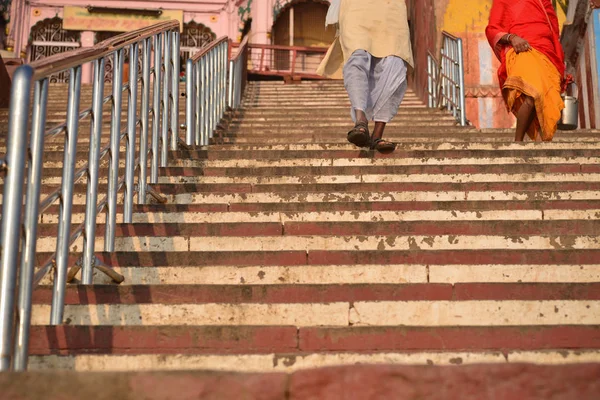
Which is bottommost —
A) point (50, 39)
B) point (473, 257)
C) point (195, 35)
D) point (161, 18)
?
point (473, 257)

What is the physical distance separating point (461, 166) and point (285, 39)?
51.3 feet

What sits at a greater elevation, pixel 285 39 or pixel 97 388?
pixel 285 39

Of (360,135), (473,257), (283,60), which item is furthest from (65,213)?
(283,60)

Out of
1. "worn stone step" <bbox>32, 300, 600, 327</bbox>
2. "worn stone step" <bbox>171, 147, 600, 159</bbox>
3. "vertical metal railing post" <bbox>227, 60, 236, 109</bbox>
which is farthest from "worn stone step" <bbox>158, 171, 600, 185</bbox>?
"vertical metal railing post" <bbox>227, 60, 236, 109</bbox>

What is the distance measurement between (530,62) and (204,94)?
2639 millimetres

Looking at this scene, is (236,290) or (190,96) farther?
(190,96)

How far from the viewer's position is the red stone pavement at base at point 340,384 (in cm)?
170

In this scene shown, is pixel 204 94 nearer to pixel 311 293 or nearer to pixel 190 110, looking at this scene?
pixel 190 110

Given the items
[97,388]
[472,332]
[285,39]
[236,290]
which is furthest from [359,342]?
[285,39]

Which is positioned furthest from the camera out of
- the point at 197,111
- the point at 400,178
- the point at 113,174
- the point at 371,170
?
the point at 197,111

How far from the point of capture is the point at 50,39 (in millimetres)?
19312

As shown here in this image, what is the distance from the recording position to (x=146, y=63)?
4.30 meters

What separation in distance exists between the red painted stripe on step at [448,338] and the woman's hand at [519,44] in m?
3.80

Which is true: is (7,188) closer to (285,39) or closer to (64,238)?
(64,238)
